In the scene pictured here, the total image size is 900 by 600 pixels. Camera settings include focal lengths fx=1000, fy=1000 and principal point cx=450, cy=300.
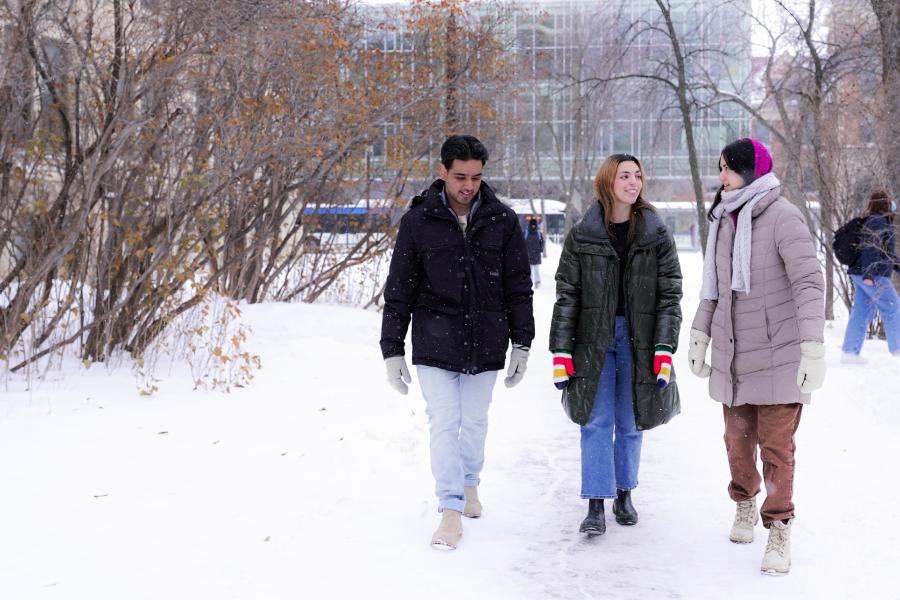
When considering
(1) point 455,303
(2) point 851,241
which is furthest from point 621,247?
(2) point 851,241

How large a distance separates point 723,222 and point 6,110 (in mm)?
5873

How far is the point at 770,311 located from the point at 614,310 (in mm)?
770

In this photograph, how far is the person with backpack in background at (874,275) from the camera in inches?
407

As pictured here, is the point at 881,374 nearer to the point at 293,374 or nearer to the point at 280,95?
the point at 293,374

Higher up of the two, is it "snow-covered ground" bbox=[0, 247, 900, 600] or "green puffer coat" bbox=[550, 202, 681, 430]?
"green puffer coat" bbox=[550, 202, 681, 430]

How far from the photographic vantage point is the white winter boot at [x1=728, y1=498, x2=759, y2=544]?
485cm

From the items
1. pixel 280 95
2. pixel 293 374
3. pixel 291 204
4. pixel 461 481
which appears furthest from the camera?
pixel 291 204

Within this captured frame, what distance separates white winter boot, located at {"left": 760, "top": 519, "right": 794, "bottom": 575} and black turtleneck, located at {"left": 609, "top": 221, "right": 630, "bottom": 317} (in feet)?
4.10

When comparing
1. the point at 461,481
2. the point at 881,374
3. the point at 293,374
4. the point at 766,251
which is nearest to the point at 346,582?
the point at 461,481

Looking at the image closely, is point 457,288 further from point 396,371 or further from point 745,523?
point 745,523

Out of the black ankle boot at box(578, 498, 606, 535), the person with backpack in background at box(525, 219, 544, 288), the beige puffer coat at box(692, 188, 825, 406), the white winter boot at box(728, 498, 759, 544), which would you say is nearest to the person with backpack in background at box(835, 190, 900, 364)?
the white winter boot at box(728, 498, 759, 544)

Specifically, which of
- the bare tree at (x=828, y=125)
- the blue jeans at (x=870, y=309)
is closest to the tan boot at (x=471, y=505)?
the blue jeans at (x=870, y=309)

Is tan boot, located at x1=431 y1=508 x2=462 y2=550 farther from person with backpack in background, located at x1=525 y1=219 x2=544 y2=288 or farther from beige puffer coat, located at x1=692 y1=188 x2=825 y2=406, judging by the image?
person with backpack in background, located at x1=525 y1=219 x2=544 y2=288

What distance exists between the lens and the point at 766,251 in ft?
14.9
